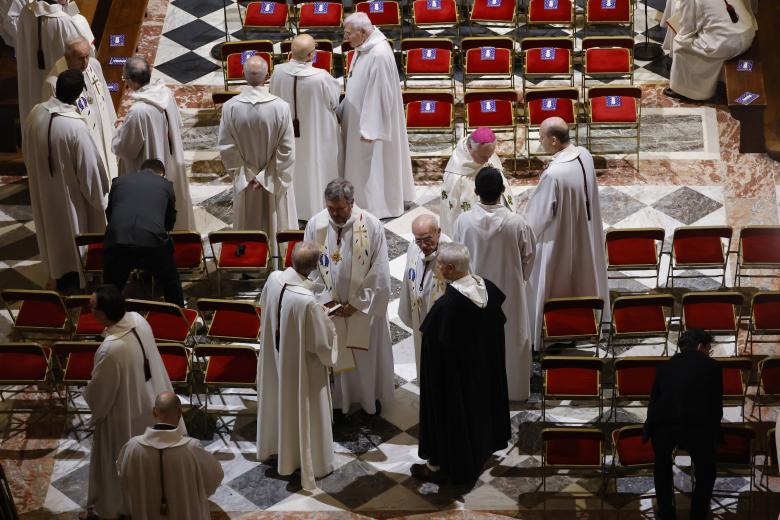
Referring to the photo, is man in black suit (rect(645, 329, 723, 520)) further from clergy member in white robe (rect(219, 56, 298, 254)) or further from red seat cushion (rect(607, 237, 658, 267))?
clergy member in white robe (rect(219, 56, 298, 254))

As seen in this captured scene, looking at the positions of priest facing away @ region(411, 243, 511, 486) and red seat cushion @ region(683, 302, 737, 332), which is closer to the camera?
Answer: priest facing away @ region(411, 243, 511, 486)

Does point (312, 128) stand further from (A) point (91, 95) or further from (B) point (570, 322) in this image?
(B) point (570, 322)

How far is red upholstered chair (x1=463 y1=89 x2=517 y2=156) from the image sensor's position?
11539 millimetres

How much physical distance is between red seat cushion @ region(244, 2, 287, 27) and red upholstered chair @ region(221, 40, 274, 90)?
0.44m

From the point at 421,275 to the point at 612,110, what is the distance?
4.16 m

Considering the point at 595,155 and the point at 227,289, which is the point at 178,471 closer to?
the point at 227,289

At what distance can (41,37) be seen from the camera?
11523 mm

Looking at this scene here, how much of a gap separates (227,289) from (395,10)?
13.4ft

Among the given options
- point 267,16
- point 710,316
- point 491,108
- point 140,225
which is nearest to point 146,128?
point 140,225

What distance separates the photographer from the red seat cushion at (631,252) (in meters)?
9.84

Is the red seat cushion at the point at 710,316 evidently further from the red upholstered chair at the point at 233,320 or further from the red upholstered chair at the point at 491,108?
the red upholstered chair at the point at 233,320

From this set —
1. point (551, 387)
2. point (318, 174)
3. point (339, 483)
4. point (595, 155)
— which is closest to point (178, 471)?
point (339, 483)

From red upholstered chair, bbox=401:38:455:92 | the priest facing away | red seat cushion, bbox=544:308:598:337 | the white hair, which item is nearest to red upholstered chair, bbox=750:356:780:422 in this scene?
red seat cushion, bbox=544:308:598:337

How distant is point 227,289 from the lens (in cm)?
1047
